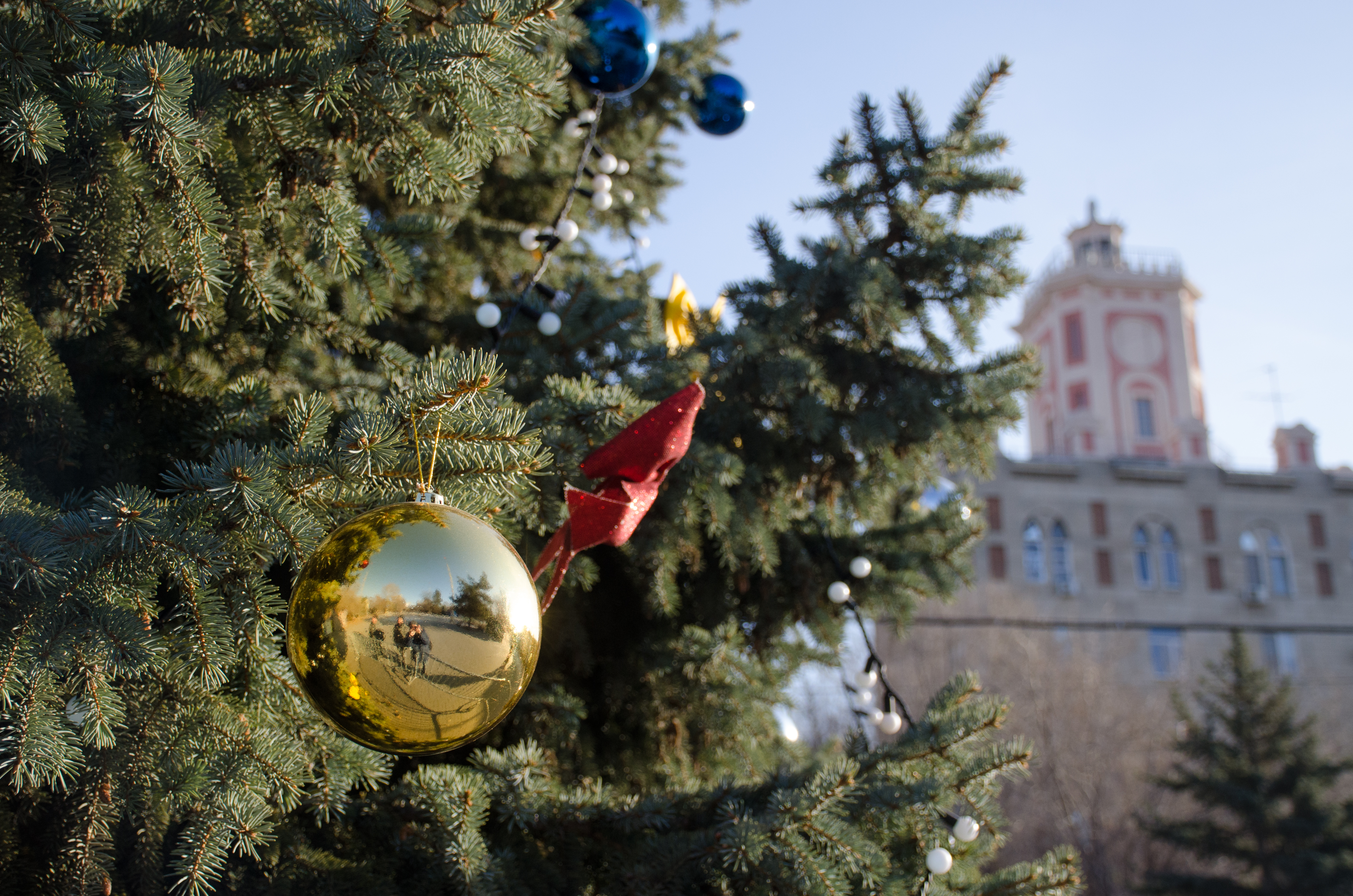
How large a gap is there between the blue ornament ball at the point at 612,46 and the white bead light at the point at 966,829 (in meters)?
1.94

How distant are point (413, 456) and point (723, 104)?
7.12ft

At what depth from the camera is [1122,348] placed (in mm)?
32781

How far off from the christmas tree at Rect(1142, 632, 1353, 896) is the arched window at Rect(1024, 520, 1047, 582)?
11.6 metres

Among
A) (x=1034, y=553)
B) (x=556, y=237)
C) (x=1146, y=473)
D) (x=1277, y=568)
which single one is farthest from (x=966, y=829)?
(x=1277, y=568)

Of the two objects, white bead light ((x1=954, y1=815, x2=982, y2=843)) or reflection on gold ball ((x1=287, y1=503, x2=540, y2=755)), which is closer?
reflection on gold ball ((x1=287, y1=503, x2=540, y2=755))

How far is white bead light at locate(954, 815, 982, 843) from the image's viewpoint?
5.96ft

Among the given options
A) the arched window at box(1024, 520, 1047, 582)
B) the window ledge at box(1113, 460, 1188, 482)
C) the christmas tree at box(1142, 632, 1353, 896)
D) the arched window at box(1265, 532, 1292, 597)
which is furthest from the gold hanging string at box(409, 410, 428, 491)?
the arched window at box(1265, 532, 1292, 597)

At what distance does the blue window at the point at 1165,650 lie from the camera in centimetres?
2284

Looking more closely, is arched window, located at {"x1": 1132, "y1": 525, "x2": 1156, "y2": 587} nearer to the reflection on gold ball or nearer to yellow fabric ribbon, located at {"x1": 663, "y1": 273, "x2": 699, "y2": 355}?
yellow fabric ribbon, located at {"x1": 663, "y1": 273, "x2": 699, "y2": 355}

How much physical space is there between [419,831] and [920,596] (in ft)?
5.71

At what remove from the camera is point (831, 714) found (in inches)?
634

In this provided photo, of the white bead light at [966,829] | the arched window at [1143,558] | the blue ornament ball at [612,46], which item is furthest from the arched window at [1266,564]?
the blue ornament ball at [612,46]

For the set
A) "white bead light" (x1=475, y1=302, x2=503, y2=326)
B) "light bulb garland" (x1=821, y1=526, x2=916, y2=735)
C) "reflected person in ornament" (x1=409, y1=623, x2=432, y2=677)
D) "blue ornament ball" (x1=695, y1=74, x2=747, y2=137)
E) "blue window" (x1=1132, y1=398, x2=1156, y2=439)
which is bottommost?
"reflected person in ornament" (x1=409, y1=623, x2=432, y2=677)

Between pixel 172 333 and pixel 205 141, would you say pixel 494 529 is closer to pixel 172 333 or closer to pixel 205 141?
pixel 205 141
